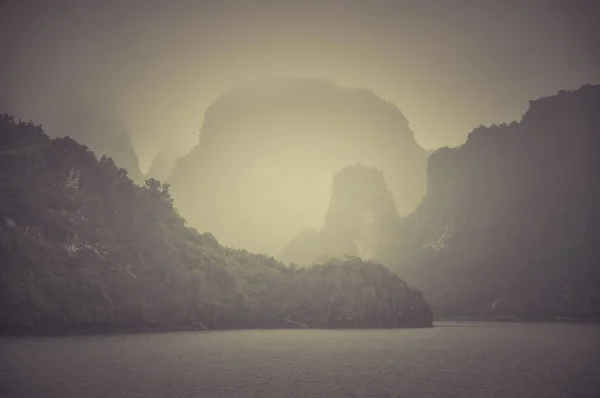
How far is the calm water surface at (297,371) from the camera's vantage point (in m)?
41.7

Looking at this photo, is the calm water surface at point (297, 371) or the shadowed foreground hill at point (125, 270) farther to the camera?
the shadowed foreground hill at point (125, 270)

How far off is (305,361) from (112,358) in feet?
78.0

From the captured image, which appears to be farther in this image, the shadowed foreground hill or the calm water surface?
the shadowed foreground hill

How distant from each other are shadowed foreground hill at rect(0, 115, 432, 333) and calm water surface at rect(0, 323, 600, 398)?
107 ft

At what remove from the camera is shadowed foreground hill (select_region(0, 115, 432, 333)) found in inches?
4434

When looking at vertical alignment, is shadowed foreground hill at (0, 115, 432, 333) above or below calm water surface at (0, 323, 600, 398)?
above

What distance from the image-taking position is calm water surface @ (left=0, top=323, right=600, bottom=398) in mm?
41719

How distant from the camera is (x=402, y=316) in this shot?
6501 inches

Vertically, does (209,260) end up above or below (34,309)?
above

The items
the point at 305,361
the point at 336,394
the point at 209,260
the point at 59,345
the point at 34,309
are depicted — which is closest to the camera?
the point at 336,394

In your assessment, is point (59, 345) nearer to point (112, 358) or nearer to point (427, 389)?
point (112, 358)

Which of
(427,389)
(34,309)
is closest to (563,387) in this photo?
(427,389)

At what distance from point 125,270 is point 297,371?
88934mm

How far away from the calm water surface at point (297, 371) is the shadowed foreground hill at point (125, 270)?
32.7 m
